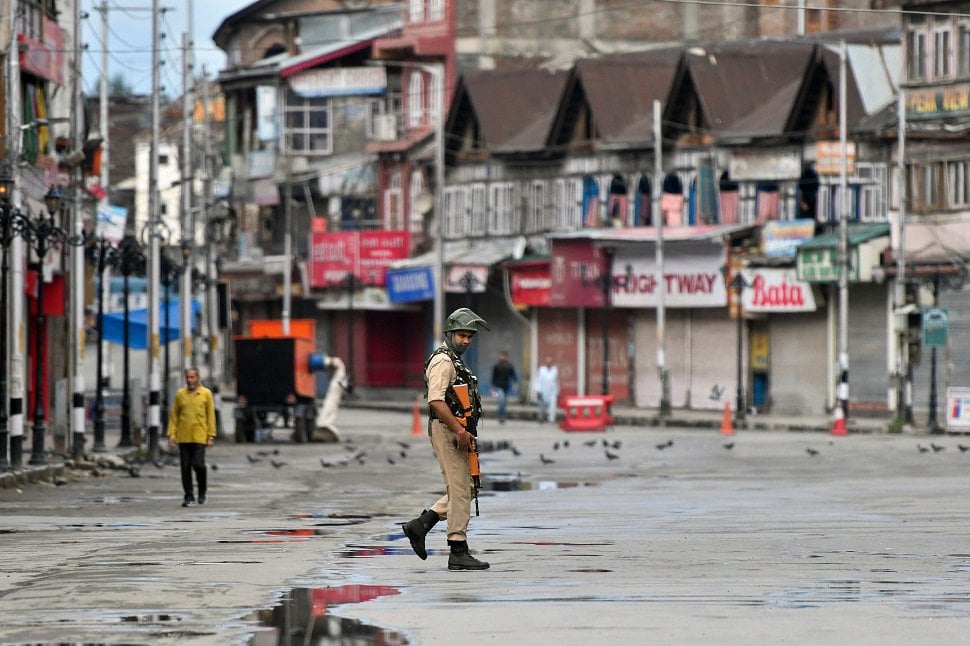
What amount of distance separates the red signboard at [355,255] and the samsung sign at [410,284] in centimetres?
78

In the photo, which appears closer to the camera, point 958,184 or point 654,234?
point 958,184

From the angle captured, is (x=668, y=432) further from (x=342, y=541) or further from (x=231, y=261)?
(x=231, y=261)

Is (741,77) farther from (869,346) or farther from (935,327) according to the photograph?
(935,327)

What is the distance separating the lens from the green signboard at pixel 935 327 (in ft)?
153

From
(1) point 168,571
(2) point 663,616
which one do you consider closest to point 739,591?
(2) point 663,616

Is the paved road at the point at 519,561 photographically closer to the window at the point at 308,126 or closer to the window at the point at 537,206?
the window at the point at 537,206

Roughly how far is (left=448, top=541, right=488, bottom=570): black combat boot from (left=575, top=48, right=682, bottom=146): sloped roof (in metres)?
49.4

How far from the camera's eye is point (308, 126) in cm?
8356

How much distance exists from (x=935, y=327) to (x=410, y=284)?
28920mm

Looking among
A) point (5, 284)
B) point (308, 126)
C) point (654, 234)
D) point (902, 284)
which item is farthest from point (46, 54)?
point (308, 126)

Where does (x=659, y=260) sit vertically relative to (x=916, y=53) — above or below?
below

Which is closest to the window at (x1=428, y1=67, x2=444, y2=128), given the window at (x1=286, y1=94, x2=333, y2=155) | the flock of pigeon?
the window at (x1=286, y1=94, x2=333, y2=155)

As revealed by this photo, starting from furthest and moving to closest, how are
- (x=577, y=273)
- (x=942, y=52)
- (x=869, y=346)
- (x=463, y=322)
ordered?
1. (x=577, y=273)
2. (x=869, y=346)
3. (x=942, y=52)
4. (x=463, y=322)

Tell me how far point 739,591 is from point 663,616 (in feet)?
4.69
